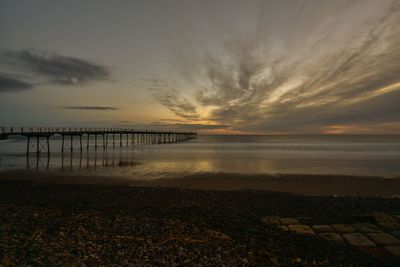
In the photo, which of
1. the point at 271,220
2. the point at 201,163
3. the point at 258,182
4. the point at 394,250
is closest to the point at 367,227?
the point at 394,250

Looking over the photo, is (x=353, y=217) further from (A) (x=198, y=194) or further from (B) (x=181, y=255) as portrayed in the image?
(A) (x=198, y=194)

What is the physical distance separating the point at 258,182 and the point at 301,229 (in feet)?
37.3

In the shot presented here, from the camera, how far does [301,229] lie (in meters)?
7.79

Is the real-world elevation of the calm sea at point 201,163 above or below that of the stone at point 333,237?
below

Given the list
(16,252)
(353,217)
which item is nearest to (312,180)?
(353,217)

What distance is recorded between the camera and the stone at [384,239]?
6.70 meters

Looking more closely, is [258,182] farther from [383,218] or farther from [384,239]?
[384,239]

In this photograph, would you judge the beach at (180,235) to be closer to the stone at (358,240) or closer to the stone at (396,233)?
the stone at (358,240)

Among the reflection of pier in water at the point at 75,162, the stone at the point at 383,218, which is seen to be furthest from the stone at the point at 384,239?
the reflection of pier in water at the point at 75,162

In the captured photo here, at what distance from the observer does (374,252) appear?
20.5 ft

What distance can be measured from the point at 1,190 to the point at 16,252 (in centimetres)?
1180

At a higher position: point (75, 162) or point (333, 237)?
point (333, 237)

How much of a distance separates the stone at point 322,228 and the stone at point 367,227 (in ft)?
2.40

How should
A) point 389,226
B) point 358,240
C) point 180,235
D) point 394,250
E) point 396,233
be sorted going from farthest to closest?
point 389,226 → point 396,233 → point 358,240 → point 180,235 → point 394,250
